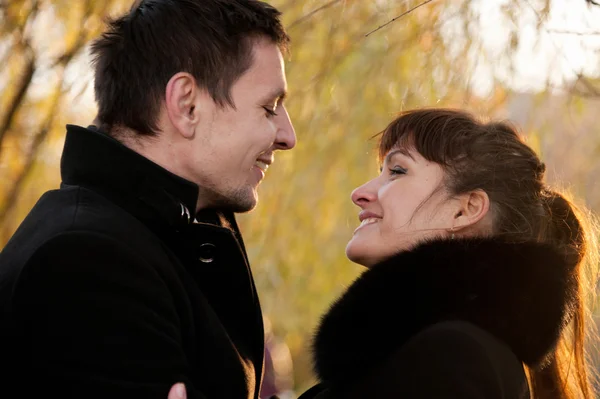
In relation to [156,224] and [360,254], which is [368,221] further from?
[156,224]

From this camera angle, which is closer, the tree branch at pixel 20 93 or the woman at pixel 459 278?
the woman at pixel 459 278

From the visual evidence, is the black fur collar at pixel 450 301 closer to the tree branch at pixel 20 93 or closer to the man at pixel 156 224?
the man at pixel 156 224

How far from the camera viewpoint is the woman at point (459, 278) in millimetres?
2361

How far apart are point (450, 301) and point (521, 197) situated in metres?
0.60

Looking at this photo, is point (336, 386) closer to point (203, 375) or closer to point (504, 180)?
point (203, 375)

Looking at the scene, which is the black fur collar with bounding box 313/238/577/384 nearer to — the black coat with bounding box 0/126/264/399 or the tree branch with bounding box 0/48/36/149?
the black coat with bounding box 0/126/264/399

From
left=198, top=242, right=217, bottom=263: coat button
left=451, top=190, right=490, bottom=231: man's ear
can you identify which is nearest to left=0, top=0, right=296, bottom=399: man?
left=198, top=242, right=217, bottom=263: coat button

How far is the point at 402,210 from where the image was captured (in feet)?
9.37

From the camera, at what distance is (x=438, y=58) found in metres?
5.02

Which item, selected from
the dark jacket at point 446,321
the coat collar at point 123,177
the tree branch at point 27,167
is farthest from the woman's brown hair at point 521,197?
the tree branch at point 27,167

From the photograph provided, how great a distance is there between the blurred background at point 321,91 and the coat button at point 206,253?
1.92 m

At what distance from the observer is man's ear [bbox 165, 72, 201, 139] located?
2.73m

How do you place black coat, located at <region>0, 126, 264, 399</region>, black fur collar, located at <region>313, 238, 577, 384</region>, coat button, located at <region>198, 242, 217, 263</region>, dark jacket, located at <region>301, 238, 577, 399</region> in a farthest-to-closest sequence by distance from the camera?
coat button, located at <region>198, 242, 217, 263</region>
black fur collar, located at <region>313, 238, 577, 384</region>
dark jacket, located at <region>301, 238, 577, 399</region>
black coat, located at <region>0, 126, 264, 399</region>

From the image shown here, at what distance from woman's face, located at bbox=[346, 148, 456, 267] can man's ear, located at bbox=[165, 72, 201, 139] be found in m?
0.61
